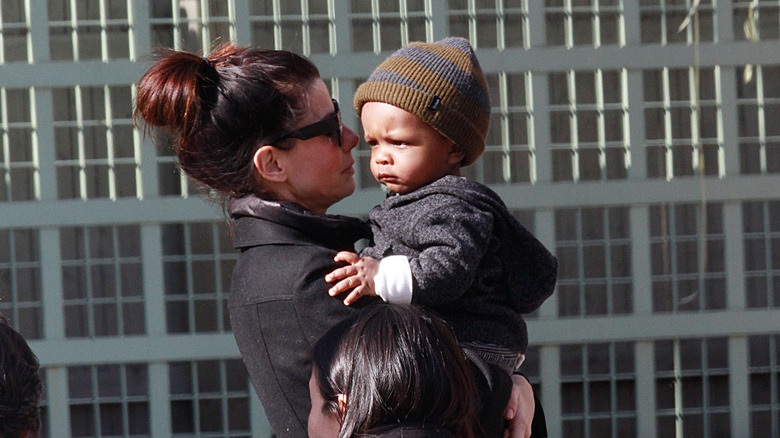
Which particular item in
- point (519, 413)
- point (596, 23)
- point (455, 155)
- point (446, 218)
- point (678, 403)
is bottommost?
point (678, 403)

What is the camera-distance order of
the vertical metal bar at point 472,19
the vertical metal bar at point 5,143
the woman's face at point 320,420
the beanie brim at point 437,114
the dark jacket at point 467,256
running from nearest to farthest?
the woman's face at point 320,420 < the dark jacket at point 467,256 < the beanie brim at point 437,114 < the vertical metal bar at point 5,143 < the vertical metal bar at point 472,19

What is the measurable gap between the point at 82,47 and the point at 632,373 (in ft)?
7.56

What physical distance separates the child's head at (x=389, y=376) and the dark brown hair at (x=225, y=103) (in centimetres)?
43

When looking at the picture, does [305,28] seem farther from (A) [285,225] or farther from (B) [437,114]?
(A) [285,225]

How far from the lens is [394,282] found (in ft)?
5.42

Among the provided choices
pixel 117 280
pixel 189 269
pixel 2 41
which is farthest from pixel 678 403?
pixel 2 41

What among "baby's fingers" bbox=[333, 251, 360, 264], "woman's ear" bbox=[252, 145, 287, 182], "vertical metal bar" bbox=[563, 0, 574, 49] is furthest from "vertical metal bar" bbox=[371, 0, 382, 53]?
"baby's fingers" bbox=[333, 251, 360, 264]

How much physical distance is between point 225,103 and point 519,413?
0.75 meters

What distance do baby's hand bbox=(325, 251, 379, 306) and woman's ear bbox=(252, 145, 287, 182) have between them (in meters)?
0.18

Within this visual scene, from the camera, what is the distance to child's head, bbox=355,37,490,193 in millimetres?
1868

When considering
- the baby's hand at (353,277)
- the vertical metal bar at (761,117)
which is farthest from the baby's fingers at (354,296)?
the vertical metal bar at (761,117)

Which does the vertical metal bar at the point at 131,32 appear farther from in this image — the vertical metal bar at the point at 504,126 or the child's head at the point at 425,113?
the child's head at the point at 425,113

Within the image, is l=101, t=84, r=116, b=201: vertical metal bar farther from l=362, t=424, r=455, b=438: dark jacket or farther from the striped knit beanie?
l=362, t=424, r=455, b=438: dark jacket

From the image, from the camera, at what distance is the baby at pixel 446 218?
168 centimetres
